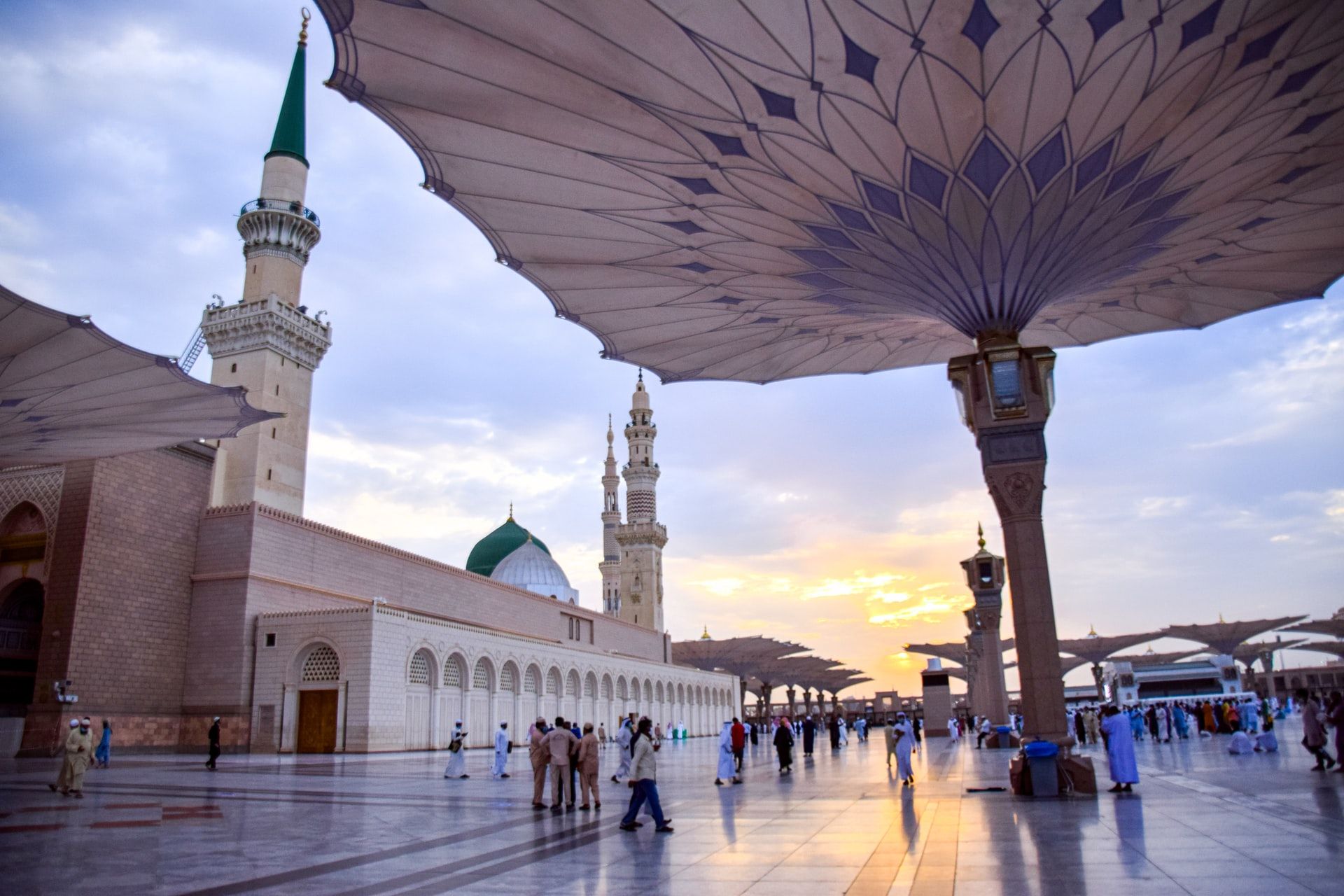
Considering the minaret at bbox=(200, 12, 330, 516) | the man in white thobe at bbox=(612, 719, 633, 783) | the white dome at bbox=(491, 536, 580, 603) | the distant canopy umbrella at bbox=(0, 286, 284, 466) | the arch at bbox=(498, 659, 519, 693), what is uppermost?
the minaret at bbox=(200, 12, 330, 516)

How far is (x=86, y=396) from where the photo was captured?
1620 cm

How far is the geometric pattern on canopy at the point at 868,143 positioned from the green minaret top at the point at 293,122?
2920 centimetres

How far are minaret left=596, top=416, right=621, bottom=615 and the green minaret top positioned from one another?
3494 centimetres

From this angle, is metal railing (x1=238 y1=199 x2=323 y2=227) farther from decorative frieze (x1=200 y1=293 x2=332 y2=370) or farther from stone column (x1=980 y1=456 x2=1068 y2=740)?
stone column (x1=980 y1=456 x2=1068 y2=740)

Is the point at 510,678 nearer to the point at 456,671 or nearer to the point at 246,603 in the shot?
the point at 456,671

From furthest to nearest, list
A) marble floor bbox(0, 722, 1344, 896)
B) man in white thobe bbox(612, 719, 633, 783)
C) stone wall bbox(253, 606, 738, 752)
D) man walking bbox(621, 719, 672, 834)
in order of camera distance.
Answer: stone wall bbox(253, 606, 738, 752) < man in white thobe bbox(612, 719, 633, 783) < man walking bbox(621, 719, 672, 834) < marble floor bbox(0, 722, 1344, 896)

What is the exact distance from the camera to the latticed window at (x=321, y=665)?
26.4 meters

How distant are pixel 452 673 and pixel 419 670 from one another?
1928 millimetres

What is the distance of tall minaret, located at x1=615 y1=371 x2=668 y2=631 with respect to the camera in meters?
61.5

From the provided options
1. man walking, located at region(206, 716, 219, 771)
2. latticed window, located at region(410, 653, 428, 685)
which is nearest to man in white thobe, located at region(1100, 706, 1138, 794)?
man walking, located at region(206, 716, 219, 771)

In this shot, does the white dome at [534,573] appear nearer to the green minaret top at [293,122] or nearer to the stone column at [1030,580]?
the green minaret top at [293,122]

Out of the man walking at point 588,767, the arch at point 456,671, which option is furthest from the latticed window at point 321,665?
the man walking at point 588,767

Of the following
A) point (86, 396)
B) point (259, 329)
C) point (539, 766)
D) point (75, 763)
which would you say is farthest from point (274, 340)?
point (539, 766)

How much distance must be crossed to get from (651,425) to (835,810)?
171 ft
